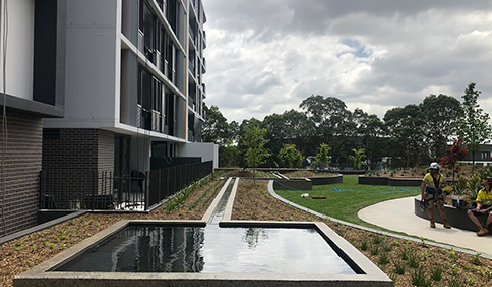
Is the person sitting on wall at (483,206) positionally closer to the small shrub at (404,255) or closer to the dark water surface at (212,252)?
the small shrub at (404,255)

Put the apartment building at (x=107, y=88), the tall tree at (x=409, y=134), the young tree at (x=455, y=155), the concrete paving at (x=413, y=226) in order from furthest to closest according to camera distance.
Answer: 1. the tall tree at (x=409, y=134)
2. the young tree at (x=455, y=155)
3. the apartment building at (x=107, y=88)
4. the concrete paving at (x=413, y=226)

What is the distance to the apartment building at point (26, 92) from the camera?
916 cm

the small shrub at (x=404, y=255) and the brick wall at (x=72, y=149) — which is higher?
the brick wall at (x=72, y=149)

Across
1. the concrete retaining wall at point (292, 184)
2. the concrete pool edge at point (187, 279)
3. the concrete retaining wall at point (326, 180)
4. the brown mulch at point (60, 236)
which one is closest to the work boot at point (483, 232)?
the concrete pool edge at point (187, 279)

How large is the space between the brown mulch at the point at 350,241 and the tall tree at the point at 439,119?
4663 centimetres

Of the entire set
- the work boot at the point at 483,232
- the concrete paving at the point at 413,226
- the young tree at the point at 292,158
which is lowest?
the concrete paving at the point at 413,226

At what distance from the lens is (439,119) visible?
51406 millimetres

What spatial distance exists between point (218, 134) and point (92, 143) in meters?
46.5

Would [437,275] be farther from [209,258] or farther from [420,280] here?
[209,258]

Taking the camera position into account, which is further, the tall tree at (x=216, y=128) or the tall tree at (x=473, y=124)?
the tall tree at (x=216, y=128)

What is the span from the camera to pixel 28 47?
1023 centimetres

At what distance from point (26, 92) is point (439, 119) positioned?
52088 mm

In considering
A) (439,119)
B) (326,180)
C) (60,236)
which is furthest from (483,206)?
(439,119)

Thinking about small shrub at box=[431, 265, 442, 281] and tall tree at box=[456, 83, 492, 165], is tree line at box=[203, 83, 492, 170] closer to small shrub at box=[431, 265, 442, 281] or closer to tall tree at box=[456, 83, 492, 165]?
tall tree at box=[456, 83, 492, 165]
